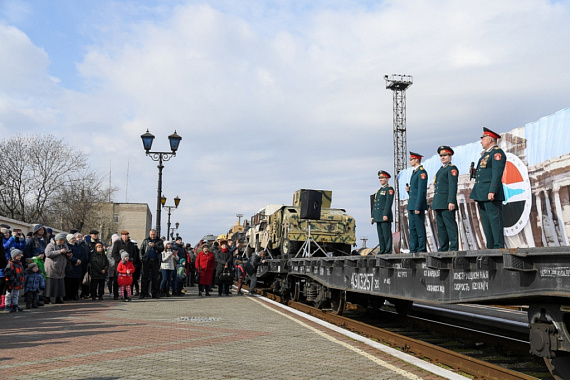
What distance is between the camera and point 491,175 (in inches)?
291

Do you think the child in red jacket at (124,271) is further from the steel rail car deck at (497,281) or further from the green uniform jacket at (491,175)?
the green uniform jacket at (491,175)

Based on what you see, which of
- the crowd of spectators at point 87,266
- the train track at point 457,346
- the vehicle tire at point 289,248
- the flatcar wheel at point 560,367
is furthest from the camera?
the vehicle tire at point 289,248

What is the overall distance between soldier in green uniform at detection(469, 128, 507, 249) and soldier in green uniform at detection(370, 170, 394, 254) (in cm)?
306

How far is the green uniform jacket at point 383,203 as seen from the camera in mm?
10625

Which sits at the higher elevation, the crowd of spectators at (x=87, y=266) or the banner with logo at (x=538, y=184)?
the banner with logo at (x=538, y=184)

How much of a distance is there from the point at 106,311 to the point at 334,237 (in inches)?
300

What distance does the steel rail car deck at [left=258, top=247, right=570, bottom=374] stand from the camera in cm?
509

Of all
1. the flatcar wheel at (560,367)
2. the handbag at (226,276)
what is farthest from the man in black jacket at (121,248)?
the flatcar wheel at (560,367)

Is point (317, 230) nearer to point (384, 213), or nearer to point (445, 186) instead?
point (384, 213)

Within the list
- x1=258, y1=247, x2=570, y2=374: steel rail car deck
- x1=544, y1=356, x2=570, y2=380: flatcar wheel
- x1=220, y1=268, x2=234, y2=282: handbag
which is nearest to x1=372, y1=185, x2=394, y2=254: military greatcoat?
x1=258, y1=247, x2=570, y2=374: steel rail car deck

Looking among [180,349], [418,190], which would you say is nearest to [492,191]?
[418,190]

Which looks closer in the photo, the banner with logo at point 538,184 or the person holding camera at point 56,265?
the banner with logo at point 538,184

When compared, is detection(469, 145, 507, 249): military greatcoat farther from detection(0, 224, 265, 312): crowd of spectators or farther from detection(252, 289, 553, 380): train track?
detection(0, 224, 265, 312): crowd of spectators

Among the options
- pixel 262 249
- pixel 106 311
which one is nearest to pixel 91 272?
pixel 106 311
